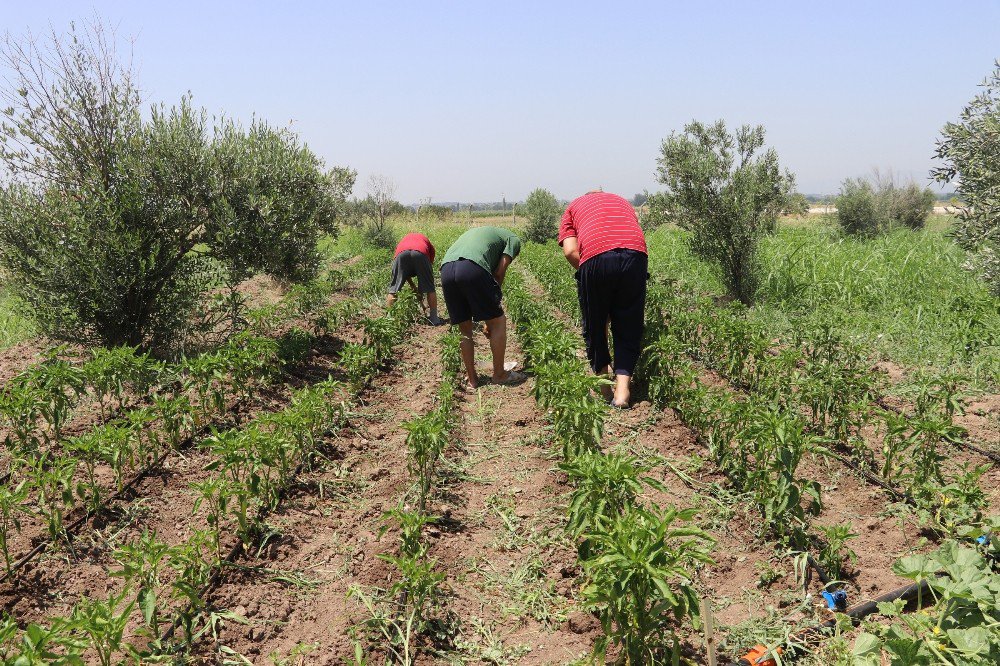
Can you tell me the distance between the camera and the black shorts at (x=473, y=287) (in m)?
6.02

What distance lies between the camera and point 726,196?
9.67 meters

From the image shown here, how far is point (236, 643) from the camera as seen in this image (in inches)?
107

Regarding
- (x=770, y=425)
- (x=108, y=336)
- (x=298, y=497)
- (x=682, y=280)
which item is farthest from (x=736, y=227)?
(x=108, y=336)

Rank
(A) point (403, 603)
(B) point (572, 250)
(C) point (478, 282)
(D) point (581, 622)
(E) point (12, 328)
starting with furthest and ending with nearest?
(E) point (12, 328) → (C) point (478, 282) → (B) point (572, 250) → (A) point (403, 603) → (D) point (581, 622)

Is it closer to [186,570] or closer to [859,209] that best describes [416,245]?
[186,570]

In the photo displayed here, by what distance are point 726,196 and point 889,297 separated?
2891 mm

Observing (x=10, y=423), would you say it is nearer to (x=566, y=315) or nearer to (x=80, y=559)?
(x=80, y=559)

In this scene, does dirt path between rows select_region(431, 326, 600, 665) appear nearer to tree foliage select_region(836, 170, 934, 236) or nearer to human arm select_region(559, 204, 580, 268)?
human arm select_region(559, 204, 580, 268)

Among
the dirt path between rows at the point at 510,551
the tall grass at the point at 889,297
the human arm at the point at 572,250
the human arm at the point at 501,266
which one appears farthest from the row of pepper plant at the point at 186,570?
the tall grass at the point at 889,297

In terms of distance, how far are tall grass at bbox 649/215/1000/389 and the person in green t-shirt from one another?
10.00 ft

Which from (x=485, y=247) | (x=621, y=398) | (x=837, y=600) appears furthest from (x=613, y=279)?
(x=837, y=600)

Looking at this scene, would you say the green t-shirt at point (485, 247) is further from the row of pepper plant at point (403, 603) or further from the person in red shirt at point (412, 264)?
the row of pepper plant at point (403, 603)

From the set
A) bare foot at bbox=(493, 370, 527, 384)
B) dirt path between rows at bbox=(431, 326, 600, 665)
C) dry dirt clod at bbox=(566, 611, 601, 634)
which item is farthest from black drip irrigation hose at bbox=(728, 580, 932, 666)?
bare foot at bbox=(493, 370, 527, 384)

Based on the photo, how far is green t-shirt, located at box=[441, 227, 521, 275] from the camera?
6.11 metres
